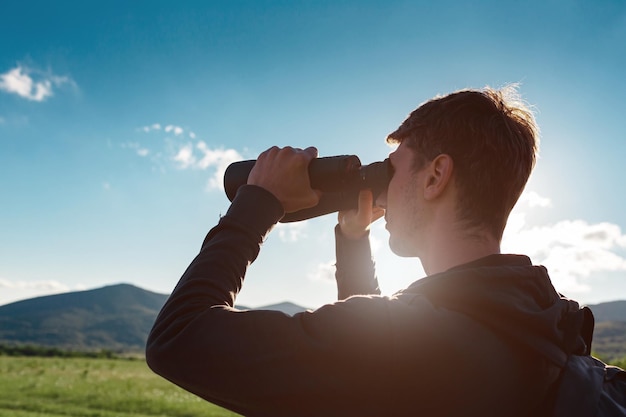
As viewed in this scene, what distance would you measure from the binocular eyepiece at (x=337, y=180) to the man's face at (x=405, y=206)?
0.17ft

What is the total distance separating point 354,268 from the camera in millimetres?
2035

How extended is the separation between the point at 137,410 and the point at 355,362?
17.1 meters

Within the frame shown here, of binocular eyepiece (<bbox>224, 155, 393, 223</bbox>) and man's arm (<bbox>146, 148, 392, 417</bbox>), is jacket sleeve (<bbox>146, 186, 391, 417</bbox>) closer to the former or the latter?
man's arm (<bbox>146, 148, 392, 417</bbox>)

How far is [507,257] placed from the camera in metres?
1.30

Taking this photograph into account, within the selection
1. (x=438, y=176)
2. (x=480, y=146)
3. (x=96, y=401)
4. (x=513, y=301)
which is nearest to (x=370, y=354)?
(x=513, y=301)

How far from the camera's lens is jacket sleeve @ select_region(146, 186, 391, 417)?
107 centimetres

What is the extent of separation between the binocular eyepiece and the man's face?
0.05m

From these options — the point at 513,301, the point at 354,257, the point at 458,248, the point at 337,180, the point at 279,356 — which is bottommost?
the point at 279,356

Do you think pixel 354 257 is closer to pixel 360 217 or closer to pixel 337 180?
pixel 360 217

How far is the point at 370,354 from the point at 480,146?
697mm

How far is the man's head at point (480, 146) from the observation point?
147cm

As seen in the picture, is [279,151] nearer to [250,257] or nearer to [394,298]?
[250,257]

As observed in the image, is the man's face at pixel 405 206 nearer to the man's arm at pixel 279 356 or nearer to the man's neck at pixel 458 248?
the man's neck at pixel 458 248

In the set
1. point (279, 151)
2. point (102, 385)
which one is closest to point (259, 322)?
point (279, 151)
